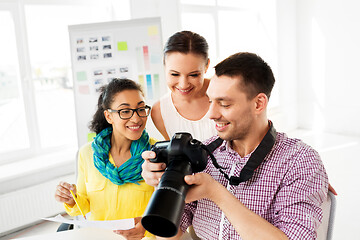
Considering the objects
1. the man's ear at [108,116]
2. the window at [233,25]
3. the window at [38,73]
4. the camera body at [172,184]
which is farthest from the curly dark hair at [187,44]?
the window at [233,25]

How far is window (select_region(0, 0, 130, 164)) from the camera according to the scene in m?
3.49

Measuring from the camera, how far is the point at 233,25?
18.4ft

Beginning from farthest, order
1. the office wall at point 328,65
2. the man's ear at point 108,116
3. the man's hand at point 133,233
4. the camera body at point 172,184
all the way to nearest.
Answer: the office wall at point 328,65 → the man's ear at point 108,116 → the man's hand at point 133,233 → the camera body at point 172,184

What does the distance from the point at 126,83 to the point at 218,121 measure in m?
0.66

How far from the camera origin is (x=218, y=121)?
1247mm

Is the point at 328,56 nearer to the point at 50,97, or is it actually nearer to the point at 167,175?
the point at 50,97

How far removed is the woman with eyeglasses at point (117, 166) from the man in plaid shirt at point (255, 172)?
0.43m

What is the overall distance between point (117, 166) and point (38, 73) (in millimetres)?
2391

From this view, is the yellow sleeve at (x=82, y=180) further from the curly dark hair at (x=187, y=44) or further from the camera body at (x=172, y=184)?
the camera body at (x=172, y=184)

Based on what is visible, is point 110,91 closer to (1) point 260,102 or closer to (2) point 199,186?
(1) point 260,102

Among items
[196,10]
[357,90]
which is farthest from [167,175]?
[357,90]

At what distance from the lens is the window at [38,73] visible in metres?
3.49

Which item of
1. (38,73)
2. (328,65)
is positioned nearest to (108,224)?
(38,73)

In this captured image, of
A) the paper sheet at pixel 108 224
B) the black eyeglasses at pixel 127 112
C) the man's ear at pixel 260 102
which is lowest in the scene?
the paper sheet at pixel 108 224
